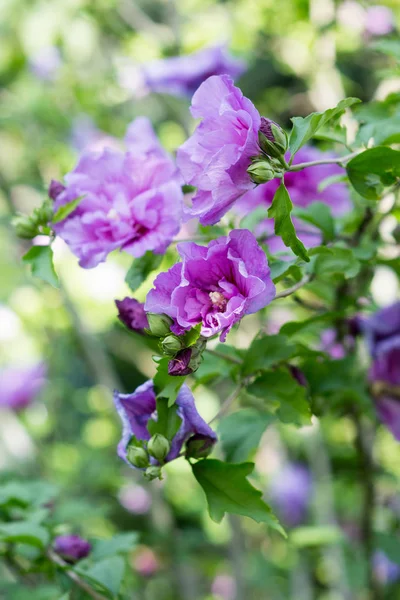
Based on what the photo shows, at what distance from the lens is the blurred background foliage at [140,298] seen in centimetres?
151

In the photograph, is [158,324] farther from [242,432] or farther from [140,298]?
[140,298]

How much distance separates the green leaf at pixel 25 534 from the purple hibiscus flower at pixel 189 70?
0.87 metres

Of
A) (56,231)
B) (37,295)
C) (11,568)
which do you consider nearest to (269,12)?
(37,295)

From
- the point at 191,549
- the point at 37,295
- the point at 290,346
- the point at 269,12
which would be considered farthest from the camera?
the point at 37,295

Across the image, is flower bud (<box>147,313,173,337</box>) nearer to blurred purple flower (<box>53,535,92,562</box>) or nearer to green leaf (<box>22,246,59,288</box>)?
green leaf (<box>22,246,59,288</box>)

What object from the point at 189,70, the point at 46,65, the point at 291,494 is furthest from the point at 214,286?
the point at 46,65

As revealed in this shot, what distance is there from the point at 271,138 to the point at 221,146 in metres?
0.04

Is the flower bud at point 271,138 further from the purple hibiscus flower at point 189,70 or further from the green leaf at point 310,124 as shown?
the purple hibiscus flower at point 189,70

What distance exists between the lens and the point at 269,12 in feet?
5.03

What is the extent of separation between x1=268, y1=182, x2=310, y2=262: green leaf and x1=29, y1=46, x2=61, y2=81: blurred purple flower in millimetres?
1547

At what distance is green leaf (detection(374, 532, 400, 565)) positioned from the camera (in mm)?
1087

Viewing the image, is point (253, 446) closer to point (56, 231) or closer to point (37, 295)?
point (56, 231)

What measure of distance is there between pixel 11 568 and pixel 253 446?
1.65 feet

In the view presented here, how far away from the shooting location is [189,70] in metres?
1.33
